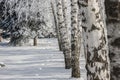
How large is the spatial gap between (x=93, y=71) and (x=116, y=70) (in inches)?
101

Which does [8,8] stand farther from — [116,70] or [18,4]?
[116,70]

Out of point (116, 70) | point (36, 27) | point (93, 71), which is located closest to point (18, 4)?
point (36, 27)

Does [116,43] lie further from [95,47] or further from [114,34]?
[95,47]

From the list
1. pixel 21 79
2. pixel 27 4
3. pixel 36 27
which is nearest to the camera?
pixel 21 79

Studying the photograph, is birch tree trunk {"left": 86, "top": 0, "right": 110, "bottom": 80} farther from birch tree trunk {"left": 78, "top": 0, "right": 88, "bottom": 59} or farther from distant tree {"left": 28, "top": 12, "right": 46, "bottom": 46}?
distant tree {"left": 28, "top": 12, "right": 46, "bottom": 46}

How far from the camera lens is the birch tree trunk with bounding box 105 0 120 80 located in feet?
11.3

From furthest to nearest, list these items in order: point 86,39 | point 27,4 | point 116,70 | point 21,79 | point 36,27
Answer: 1. point 36,27
2. point 27,4
3. point 21,79
4. point 86,39
5. point 116,70

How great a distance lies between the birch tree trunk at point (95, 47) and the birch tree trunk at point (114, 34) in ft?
7.37

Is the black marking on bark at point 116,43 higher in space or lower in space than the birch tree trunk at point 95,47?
higher

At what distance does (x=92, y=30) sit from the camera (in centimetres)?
589

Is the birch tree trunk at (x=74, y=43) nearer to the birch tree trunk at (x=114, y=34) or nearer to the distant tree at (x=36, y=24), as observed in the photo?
the birch tree trunk at (x=114, y=34)

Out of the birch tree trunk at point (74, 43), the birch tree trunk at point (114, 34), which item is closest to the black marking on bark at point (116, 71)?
the birch tree trunk at point (114, 34)

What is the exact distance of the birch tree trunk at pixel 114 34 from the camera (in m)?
3.45

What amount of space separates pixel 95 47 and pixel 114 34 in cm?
249
